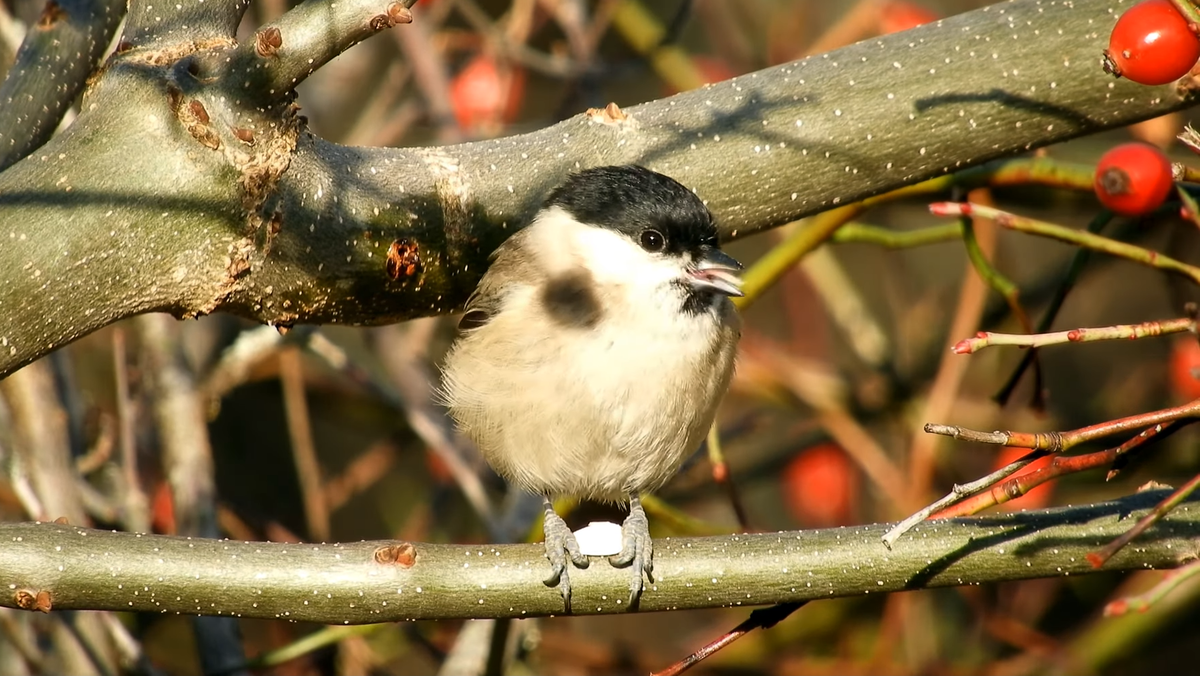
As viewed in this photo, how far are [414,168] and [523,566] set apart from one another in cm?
78

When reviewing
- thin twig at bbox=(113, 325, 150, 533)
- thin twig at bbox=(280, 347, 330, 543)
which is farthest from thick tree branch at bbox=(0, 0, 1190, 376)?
thin twig at bbox=(280, 347, 330, 543)

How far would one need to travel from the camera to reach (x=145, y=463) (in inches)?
156

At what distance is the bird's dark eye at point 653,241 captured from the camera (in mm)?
2678

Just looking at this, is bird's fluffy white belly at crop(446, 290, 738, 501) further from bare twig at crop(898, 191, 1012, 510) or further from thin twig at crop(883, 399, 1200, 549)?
bare twig at crop(898, 191, 1012, 510)

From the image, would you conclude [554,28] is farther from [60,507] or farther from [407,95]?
[60,507]

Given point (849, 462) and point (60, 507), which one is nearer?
point (60, 507)

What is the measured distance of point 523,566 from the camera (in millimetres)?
2014

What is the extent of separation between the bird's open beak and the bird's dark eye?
0.08 meters

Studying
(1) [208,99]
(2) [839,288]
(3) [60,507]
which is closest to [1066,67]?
(1) [208,99]

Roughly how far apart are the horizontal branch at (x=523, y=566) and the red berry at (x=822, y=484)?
228 centimetres

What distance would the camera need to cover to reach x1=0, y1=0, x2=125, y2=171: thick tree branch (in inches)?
88.5

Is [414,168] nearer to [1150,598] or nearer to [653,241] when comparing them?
[653,241]

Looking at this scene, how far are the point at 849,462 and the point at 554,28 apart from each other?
3.33 m

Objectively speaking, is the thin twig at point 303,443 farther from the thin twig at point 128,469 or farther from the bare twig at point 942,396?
the bare twig at point 942,396
